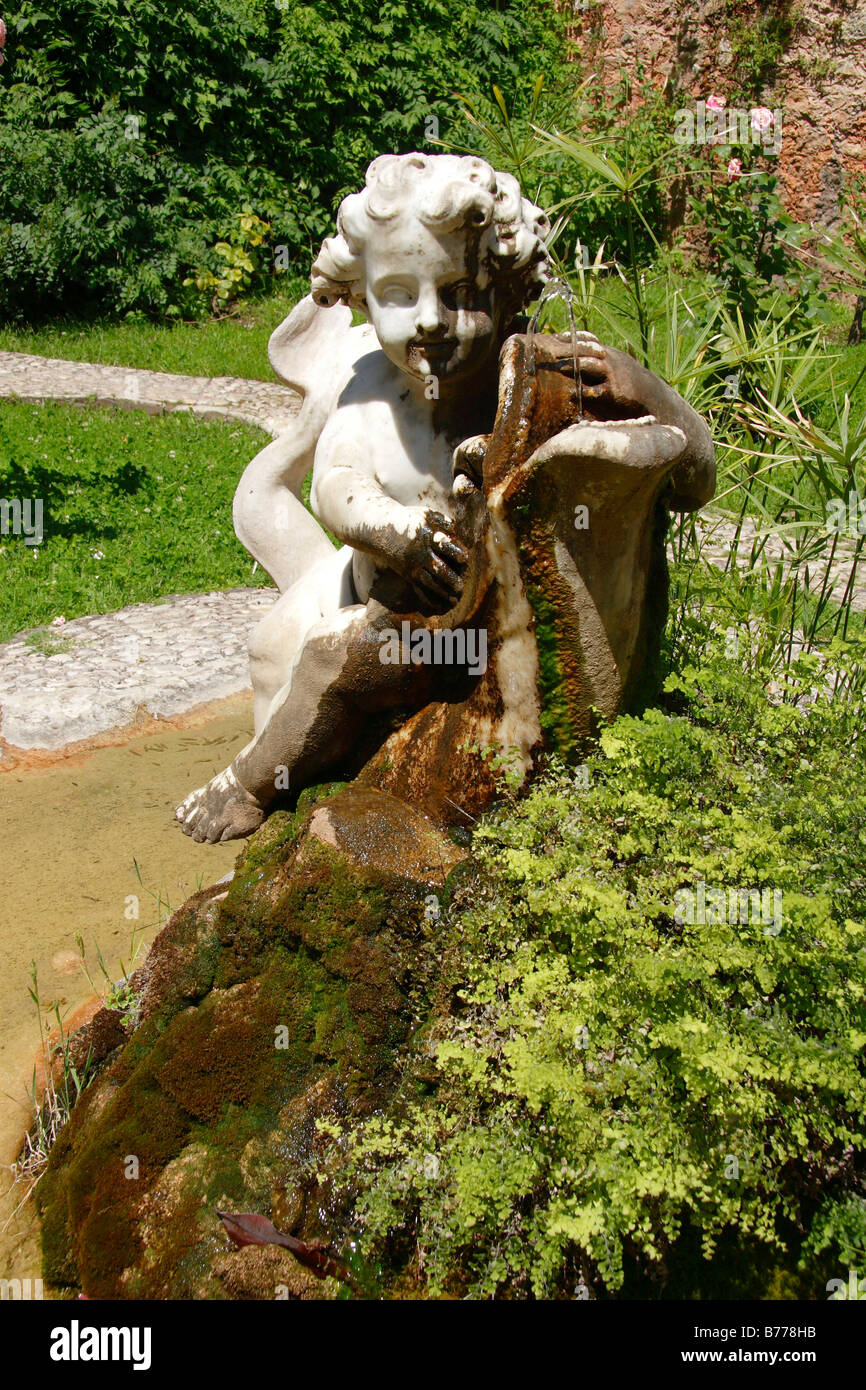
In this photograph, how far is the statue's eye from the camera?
2426mm

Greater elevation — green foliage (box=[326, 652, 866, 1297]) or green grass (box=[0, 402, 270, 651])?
green grass (box=[0, 402, 270, 651])

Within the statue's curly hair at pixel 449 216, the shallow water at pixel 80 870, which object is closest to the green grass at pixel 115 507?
the shallow water at pixel 80 870

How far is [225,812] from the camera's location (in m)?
3.32

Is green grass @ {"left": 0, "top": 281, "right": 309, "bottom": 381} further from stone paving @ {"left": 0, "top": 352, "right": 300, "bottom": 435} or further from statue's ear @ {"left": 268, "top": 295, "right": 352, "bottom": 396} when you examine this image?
statue's ear @ {"left": 268, "top": 295, "right": 352, "bottom": 396}

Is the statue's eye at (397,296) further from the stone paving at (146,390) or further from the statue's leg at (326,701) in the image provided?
the stone paving at (146,390)

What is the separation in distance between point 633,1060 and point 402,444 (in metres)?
1.47

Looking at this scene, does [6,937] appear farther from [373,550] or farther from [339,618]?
[373,550]

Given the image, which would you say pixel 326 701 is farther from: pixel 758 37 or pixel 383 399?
pixel 758 37

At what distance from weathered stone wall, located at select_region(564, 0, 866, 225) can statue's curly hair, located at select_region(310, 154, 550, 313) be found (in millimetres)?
9780

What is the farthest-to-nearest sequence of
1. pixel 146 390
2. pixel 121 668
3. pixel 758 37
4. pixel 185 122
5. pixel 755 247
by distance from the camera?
pixel 185 122, pixel 758 37, pixel 146 390, pixel 755 247, pixel 121 668

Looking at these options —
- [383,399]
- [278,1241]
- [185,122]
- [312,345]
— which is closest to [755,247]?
[312,345]

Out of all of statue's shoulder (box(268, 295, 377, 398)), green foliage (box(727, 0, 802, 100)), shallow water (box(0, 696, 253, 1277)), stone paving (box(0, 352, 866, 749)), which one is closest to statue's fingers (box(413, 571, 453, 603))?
statue's shoulder (box(268, 295, 377, 398))

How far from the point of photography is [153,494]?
310 inches

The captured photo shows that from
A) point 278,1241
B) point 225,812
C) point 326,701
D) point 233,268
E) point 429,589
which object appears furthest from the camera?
point 233,268
